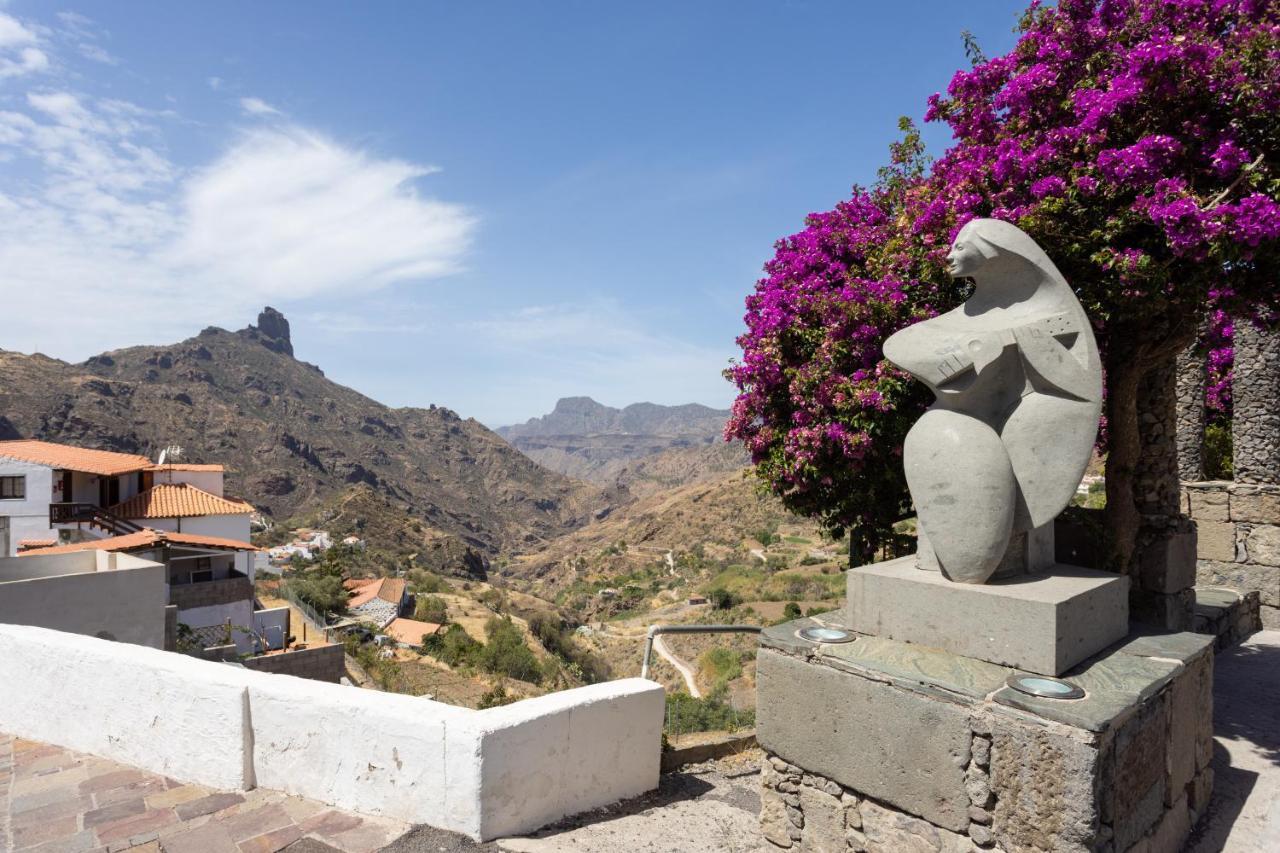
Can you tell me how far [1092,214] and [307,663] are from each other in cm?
1801

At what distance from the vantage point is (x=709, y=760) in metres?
5.62

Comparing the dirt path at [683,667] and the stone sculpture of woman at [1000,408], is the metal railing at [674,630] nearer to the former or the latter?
the stone sculpture of woman at [1000,408]

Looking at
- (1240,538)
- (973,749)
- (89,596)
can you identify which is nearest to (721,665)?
(1240,538)

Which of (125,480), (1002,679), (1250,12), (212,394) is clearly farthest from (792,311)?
(212,394)

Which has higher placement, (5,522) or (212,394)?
(212,394)

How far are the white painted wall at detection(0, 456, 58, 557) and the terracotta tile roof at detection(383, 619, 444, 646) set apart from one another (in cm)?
1127

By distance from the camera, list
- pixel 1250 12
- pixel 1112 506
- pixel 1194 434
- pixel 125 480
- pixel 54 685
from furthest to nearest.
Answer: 1. pixel 125 480
2. pixel 1194 434
3. pixel 1112 506
4. pixel 1250 12
5. pixel 54 685

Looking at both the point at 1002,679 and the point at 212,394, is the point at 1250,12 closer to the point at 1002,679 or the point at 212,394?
the point at 1002,679

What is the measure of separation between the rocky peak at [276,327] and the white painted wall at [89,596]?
475ft

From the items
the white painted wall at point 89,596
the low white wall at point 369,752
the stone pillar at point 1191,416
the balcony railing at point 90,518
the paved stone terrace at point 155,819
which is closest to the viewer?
the paved stone terrace at point 155,819

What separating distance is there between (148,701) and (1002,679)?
190 inches

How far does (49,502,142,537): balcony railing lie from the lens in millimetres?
22675

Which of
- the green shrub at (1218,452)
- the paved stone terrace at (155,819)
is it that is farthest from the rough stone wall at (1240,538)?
the paved stone terrace at (155,819)

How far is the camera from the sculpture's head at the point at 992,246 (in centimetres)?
422
